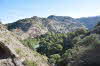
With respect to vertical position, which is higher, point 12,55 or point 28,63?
point 12,55

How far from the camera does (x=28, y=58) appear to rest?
2341cm

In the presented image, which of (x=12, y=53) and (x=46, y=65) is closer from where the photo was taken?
(x=12, y=53)

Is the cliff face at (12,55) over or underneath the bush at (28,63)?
over

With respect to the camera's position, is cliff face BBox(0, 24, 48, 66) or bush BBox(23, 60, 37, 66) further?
bush BBox(23, 60, 37, 66)

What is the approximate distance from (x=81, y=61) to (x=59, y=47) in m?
42.5

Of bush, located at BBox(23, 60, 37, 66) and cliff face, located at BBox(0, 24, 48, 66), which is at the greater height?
cliff face, located at BBox(0, 24, 48, 66)

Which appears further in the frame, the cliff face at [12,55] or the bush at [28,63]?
the bush at [28,63]

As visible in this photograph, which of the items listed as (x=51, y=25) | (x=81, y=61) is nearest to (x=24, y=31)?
(x=51, y=25)

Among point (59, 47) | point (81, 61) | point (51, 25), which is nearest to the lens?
point (81, 61)

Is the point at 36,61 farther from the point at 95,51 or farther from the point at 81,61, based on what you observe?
the point at 95,51

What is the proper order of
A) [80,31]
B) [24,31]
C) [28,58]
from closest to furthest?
[28,58] < [80,31] < [24,31]

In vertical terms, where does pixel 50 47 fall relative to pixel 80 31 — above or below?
below

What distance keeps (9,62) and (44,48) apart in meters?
57.9

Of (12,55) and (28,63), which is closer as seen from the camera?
(12,55)
